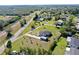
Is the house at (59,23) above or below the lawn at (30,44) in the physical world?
above

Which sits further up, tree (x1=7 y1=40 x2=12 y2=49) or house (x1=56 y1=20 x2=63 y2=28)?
house (x1=56 y1=20 x2=63 y2=28)

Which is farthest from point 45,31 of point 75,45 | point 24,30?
point 75,45

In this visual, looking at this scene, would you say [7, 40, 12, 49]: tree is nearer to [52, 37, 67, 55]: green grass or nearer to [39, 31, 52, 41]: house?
[39, 31, 52, 41]: house

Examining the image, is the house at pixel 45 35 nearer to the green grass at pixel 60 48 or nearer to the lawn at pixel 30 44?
the lawn at pixel 30 44

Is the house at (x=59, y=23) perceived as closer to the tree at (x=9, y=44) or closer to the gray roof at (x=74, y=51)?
the gray roof at (x=74, y=51)

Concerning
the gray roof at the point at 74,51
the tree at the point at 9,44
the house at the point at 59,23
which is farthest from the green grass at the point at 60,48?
the tree at the point at 9,44

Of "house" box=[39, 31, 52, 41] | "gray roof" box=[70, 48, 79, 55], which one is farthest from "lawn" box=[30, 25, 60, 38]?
"gray roof" box=[70, 48, 79, 55]

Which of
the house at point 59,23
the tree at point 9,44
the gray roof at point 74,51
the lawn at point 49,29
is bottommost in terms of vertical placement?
the gray roof at point 74,51

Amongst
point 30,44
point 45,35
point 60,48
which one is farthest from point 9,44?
point 60,48

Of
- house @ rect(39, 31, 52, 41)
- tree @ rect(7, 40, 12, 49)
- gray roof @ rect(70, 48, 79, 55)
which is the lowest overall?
gray roof @ rect(70, 48, 79, 55)

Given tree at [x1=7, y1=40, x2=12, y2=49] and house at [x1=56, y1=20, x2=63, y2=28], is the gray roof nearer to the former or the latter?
house at [x1=56, y1=20, x2=63, y2=28]
